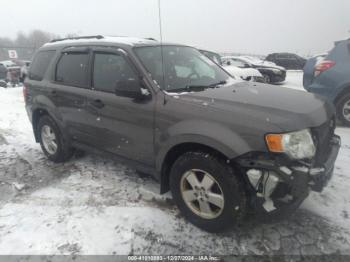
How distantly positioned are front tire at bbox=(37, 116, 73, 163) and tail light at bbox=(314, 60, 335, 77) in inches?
196

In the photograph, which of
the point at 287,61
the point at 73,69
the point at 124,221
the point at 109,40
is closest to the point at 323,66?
the point at 109,40

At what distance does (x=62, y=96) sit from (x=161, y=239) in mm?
2368

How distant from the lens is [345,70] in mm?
5848

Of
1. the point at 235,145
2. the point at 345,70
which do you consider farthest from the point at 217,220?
the point at 345,70

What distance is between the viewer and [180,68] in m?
3.49

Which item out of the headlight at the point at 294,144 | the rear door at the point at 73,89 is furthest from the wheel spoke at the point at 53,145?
the headlight at the point at 294,144

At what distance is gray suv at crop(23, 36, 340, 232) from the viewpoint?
2395 millimetres

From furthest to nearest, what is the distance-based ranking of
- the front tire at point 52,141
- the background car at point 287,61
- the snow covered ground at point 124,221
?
the background car at point 287,61 → the front tire at point 52,141 → the snow covered ground at point 124,221

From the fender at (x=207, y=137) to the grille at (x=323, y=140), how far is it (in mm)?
684

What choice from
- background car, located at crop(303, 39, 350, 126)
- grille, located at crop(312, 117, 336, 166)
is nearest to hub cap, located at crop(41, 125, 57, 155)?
grille, located at crop(312, 117, 336, 166)

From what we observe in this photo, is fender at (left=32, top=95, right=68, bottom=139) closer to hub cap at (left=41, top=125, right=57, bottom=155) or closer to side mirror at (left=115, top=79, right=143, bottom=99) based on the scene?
hub cap at (left=41, top=125, right=57, bottom=155)

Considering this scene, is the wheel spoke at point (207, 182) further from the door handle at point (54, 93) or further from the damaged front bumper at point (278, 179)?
the door handle at point (54, 93)

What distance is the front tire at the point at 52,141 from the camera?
4309 mm

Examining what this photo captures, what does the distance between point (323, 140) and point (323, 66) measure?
3.89 m
